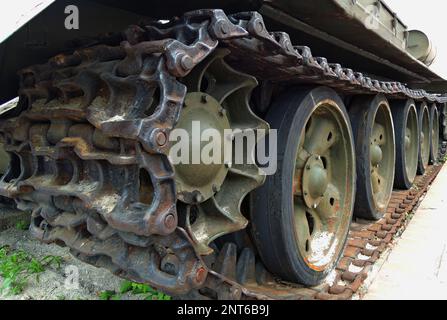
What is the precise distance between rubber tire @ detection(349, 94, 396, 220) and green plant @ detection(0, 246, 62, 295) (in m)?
2.02

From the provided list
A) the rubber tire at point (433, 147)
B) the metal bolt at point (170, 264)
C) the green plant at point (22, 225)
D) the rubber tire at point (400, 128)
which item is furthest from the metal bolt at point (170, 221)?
the rubber tire at point (433, 147)

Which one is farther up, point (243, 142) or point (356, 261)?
point (243, 142)

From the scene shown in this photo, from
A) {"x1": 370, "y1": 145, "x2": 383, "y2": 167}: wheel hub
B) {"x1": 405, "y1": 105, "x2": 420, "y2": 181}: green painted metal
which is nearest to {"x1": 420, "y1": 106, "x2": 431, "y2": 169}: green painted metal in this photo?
{"x1": 405, "y1": 105, "x2": 420, "y2": 181}: green painted metal

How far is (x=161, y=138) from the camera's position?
1.14m

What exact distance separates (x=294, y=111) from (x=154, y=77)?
3.10 ft

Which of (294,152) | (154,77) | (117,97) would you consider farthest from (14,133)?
(294,152)

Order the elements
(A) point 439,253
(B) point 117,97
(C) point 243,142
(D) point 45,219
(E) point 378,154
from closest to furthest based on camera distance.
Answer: (B) point 117,97 → (D) point 45,219 → (C) point 243,142 → (A) point 439,253 → (E) point 378,154

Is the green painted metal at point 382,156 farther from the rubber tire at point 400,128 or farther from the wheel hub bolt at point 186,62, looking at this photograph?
the wheel hub bolt at point 186,62

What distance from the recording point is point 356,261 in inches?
96.8

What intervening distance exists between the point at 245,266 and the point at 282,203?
0.34 meters

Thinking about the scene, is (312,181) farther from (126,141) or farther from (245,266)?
(126,141)

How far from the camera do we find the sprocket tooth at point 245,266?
6.31 ft
